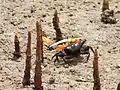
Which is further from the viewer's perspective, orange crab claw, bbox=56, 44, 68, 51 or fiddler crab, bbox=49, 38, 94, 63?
orange crab claw, bbox=56, 44, 68, 51

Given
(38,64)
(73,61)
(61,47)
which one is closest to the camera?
(38,64)

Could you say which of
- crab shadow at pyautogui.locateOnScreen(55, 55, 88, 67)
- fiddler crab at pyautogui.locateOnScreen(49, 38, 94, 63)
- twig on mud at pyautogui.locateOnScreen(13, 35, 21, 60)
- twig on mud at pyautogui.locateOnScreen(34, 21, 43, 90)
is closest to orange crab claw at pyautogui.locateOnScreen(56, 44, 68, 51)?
fiddler crab at pyautogui.locateOnScreen(49, 38, 94, 63)

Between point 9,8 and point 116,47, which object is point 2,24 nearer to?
point 9,8

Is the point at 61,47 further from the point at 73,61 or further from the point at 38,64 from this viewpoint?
the point at 38,64

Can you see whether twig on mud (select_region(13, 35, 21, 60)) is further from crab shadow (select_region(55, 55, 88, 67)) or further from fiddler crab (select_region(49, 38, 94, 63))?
crab shadow (select_region(55, 55, 88, 67))

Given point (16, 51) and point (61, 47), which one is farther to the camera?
point (61, 47)

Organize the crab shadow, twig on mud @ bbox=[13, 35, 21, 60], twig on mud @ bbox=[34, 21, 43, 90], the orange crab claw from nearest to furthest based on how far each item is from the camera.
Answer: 1. twig on mud @ bbox=[34, 21, 43, 90]
2. the crab shadow
3. twig on mud @ bbox=[13, 35, 21, 60]
4. the orange crab claw

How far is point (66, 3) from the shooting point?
1312 centimetres

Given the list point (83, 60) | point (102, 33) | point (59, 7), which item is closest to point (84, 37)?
point (102, 33)

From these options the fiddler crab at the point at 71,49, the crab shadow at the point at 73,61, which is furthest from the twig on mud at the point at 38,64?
the fiddler crab at the point at 71,49

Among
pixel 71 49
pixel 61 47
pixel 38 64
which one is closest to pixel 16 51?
pixel 61 47

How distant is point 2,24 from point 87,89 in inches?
161

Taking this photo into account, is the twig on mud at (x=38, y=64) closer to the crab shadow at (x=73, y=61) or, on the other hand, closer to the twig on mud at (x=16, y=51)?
the crab shadow at (x=73, y=61)

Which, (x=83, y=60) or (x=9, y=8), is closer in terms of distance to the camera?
(x=83, y=60)
